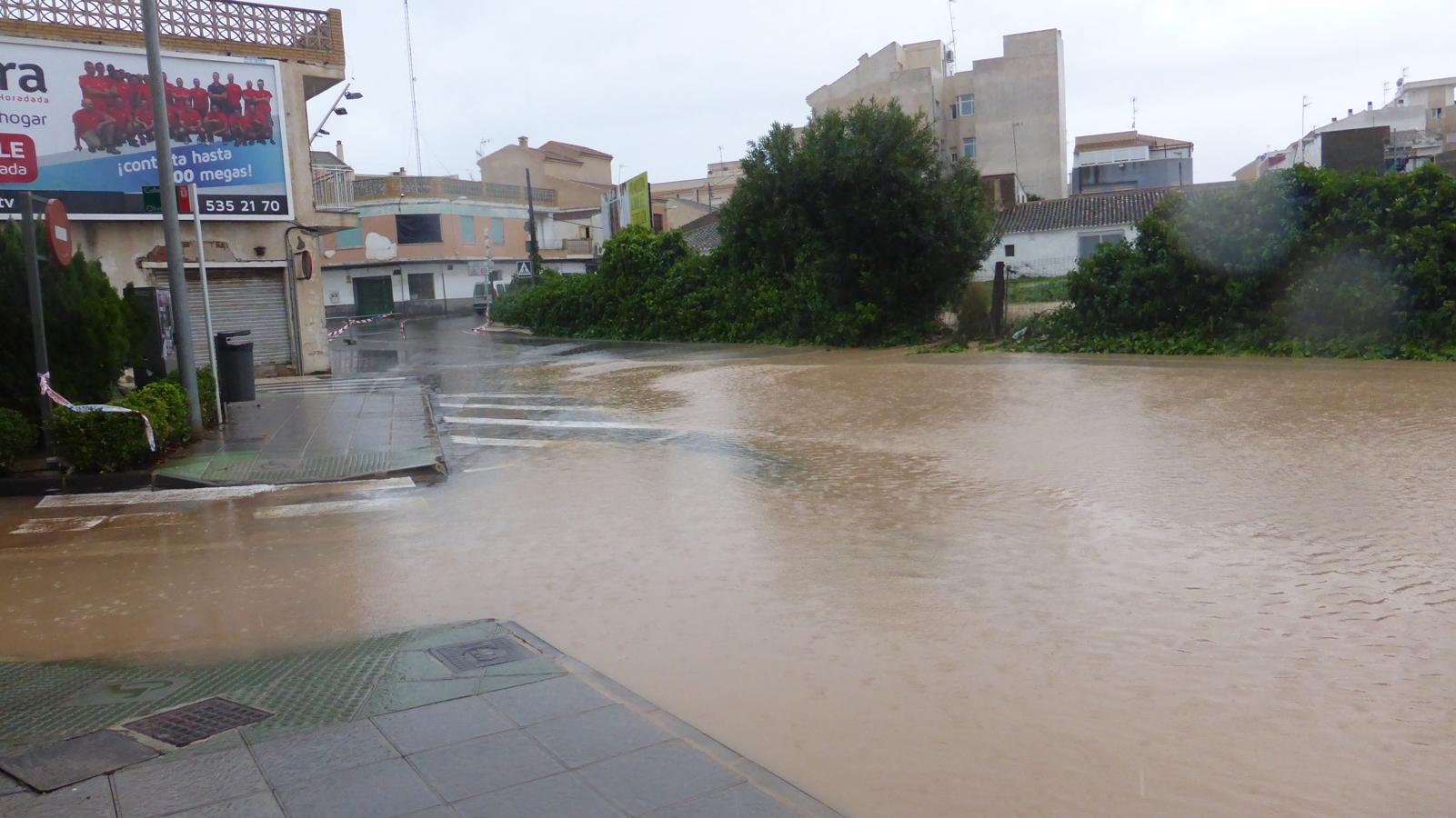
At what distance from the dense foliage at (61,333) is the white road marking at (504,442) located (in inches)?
143

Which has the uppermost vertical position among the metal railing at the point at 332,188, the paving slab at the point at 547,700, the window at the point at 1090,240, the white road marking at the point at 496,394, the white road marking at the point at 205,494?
the metal railing at the point at 332,188

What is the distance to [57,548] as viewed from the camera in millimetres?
8109

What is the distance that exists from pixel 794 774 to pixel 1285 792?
5.60 ft

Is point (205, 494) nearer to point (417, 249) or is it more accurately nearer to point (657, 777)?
point (657, 777)

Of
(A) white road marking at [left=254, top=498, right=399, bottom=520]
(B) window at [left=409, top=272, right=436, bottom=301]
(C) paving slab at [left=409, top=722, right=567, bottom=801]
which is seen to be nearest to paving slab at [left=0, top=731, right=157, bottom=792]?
(C) paving slab at [left=409, top=722, right=567, bottom=801]

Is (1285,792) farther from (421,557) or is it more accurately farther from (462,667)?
(421,557)

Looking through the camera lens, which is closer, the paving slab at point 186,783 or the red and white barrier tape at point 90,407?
the paving slab at point 186,783

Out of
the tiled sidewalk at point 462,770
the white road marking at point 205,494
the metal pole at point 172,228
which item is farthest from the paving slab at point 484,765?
the metal pole at point 172,228

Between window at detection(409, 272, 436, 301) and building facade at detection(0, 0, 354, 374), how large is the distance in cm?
3528

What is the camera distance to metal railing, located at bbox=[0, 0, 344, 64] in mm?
18531

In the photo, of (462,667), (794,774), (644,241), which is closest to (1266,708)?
(794,774)

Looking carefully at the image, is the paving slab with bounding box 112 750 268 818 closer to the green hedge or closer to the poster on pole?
the green hedge

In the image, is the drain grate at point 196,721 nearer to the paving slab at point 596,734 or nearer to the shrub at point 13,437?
the paving slab at point 596,734

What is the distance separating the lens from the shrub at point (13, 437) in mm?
10203
